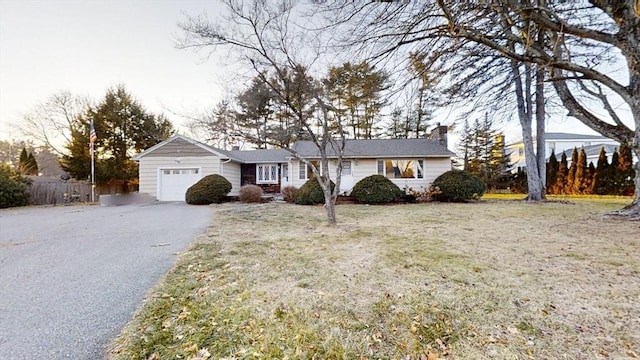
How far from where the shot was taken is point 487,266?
3.90 metres

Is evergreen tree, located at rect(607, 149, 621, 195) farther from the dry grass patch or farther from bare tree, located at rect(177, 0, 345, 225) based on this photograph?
bare tree, located at rect(177, 0, 345, 225)

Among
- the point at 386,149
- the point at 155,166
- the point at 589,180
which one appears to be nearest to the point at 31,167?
the point at 155,166

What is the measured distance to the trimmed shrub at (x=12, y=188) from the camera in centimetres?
1242

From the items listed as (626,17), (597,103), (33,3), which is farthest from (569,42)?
(33,3)

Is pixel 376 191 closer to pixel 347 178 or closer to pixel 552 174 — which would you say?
pixel 347 178

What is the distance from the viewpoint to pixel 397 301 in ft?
9.46

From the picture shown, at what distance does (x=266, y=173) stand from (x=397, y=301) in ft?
51.5

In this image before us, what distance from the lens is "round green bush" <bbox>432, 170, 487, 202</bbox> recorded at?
12.7 m

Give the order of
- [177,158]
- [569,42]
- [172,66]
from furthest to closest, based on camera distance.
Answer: [177,158]
[172,66]
[569,42]

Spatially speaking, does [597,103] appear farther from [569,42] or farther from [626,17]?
[626,17]

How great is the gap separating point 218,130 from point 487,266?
750 cm

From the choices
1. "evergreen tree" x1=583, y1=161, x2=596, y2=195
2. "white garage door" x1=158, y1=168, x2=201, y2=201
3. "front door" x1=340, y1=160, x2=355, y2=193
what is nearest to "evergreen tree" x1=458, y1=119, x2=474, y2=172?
"evergreen tree" x1=583, y1=161, x2=596, y2=195

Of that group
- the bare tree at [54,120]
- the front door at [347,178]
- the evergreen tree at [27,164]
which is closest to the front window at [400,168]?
the front door at [347,178]

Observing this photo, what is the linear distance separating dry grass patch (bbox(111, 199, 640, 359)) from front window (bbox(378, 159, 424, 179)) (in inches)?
389
